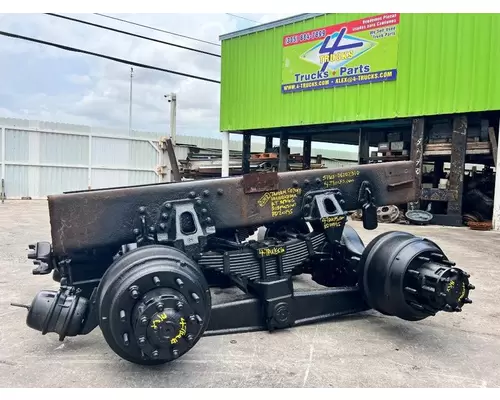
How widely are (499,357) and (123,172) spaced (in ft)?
59.7

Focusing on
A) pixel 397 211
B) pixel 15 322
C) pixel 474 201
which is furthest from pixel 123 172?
pixel 15 322

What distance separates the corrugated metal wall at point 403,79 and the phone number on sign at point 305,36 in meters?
0.16

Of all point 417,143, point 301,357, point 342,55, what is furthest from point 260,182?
point 342,55

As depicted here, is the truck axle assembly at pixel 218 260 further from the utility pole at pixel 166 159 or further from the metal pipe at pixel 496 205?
the utility pole at pixel 166 159

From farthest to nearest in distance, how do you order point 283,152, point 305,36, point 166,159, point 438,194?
point 166,159, point 283,152, point 305,36, point 438,194

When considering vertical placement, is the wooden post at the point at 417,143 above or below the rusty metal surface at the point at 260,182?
above

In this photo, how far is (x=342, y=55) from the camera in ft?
38.7

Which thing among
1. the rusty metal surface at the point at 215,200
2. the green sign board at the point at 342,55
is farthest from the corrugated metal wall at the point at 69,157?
the rusty metal surface at the point at 215,200

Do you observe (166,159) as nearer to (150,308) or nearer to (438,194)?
(438,194)

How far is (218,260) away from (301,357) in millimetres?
792

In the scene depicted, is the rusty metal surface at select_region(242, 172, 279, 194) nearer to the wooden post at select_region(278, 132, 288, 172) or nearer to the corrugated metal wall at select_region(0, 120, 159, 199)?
the wooden post at select_region(278, 132, 288, 172)

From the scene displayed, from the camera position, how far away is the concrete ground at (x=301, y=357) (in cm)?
237

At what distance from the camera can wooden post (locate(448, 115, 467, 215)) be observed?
10.1 m

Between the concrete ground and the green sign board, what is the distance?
343 inches
